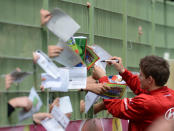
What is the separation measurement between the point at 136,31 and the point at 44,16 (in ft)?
4.87

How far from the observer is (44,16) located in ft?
9.07

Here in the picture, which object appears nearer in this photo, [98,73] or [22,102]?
[22,102]

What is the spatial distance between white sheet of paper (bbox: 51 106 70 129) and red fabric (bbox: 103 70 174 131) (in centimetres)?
39

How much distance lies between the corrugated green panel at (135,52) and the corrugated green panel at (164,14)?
1.63 feet

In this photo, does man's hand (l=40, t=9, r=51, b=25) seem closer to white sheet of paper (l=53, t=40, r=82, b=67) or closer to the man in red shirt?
white sheet of paper (l=53, t=40, r=82, b=67)

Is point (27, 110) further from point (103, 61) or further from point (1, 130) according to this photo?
point (103, 61)

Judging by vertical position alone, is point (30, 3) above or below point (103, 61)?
above

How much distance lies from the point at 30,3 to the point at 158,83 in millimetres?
1292

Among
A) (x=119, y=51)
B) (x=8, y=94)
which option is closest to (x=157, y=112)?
(x=119, y=51)

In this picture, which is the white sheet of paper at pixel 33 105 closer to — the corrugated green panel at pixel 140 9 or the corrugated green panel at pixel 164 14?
the corrugated green panel at pixel 140 9

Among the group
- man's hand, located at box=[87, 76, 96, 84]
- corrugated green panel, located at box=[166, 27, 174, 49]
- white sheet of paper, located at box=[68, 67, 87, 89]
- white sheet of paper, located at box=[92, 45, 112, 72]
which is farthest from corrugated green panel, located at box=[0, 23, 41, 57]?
corrugated green panel, located at box=[166, 27, 174, 49]

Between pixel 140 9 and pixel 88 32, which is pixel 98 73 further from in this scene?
pixel 140 9

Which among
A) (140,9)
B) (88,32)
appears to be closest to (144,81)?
(88,32)

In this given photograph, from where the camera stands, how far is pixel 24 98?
2.64m
